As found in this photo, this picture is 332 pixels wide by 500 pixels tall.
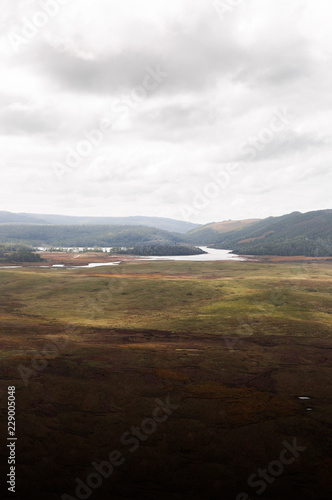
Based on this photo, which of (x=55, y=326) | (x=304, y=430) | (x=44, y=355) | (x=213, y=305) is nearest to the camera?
(x=304, y=430)

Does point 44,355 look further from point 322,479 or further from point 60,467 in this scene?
point 322,479

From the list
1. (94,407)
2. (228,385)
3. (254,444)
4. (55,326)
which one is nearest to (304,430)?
(254,444)

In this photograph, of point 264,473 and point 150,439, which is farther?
point 150,439

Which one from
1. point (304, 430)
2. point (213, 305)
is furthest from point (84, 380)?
point (213, 305)

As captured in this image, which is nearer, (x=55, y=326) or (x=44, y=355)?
(x=44, y=355)

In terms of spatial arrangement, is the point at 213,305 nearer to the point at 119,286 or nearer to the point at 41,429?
the point at 119,286

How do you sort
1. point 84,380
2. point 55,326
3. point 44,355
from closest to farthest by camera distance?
point 84,380
point 44,355
point 55,326
